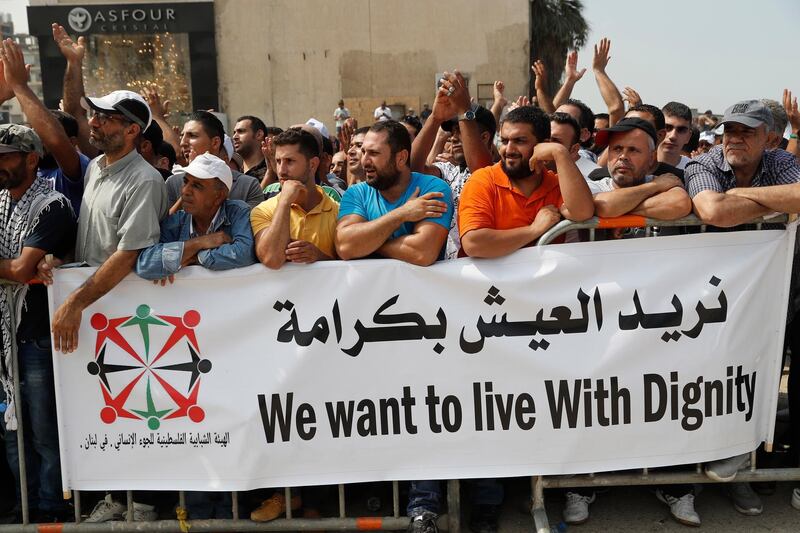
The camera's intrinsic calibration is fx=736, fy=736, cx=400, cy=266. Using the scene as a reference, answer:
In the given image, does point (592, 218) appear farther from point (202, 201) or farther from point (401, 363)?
point (202, 201)

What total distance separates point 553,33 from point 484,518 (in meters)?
30.3

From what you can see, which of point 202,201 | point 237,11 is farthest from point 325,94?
point 202,201

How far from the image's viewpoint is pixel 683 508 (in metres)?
3.90

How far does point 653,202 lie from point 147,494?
313 cm

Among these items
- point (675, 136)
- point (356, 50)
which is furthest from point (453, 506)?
point (356, 50)

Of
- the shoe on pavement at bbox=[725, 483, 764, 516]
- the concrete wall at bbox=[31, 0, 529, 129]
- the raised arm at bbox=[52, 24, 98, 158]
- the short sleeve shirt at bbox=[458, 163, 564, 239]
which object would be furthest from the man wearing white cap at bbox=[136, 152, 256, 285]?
the concrete wall at bbox=[31, 0, 529, 129]

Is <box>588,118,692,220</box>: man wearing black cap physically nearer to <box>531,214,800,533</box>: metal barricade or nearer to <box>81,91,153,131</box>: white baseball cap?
<box>531,214,800,533</box>: metal barricade

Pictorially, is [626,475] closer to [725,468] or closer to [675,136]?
[725,468]

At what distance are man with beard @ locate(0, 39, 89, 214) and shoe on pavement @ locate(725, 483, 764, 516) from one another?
13.4 ft

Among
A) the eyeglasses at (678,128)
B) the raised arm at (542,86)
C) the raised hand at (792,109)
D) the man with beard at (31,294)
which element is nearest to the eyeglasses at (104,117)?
the man with beard at (31,294)

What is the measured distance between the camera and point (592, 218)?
12.2ft

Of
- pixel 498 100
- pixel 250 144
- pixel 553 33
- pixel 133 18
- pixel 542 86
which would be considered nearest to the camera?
pixel 250 144

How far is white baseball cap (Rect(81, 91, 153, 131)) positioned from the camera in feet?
12.6

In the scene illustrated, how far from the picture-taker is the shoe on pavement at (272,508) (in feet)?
12.5
